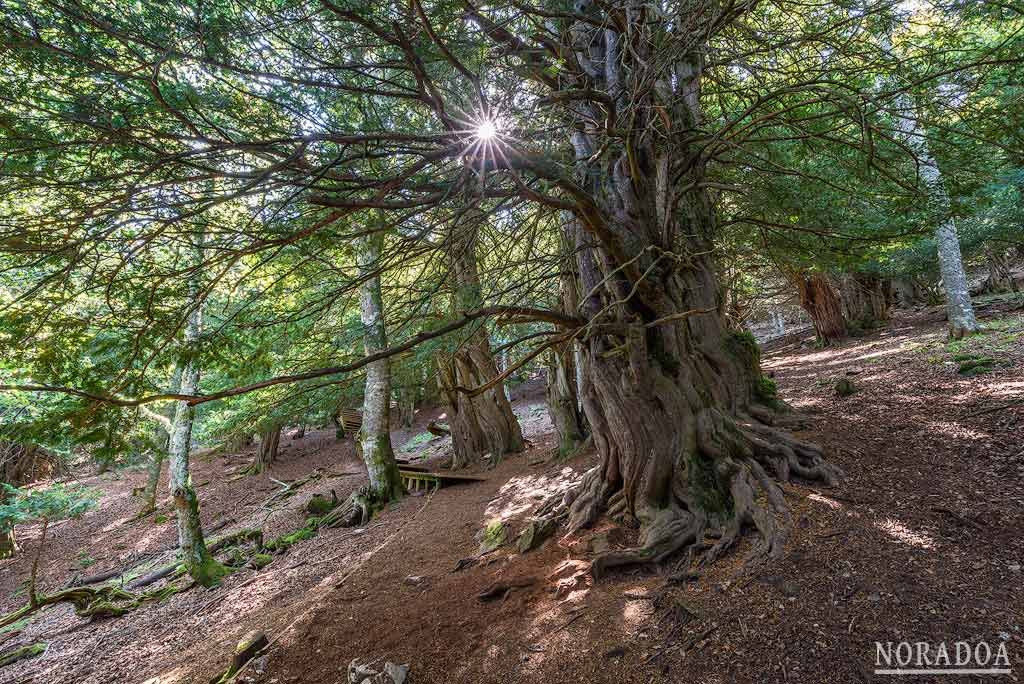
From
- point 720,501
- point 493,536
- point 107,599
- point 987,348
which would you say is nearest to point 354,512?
point 107,599

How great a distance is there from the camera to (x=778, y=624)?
270cm

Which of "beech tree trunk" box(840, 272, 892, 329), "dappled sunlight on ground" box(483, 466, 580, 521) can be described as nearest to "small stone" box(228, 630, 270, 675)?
"dappled sunlight on ground" box(483, 466, 580, 521)

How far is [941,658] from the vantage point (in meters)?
2.26

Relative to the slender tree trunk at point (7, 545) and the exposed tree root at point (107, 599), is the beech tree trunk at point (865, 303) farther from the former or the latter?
the slender tree trunk at point (7, 545)

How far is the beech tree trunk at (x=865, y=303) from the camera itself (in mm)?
15562

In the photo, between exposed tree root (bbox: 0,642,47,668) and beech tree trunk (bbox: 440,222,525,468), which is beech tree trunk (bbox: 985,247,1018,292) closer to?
beech tree trunk (bbox: 440,222,525,468)

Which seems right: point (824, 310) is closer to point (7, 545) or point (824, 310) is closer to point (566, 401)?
point (566, 401)

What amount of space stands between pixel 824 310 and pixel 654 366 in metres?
14.0

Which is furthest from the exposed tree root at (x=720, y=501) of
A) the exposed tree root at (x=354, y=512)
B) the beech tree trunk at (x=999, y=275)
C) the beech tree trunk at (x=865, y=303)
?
the beech tree trunk at (x=999, y=275)

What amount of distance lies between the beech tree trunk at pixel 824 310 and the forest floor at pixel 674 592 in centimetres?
732

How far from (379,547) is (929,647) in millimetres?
5625

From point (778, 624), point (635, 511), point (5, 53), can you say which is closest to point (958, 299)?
point (635, 511)

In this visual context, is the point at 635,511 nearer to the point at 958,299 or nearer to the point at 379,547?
the point at 379,547

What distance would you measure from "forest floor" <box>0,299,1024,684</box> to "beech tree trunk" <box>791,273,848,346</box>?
7.32 m
